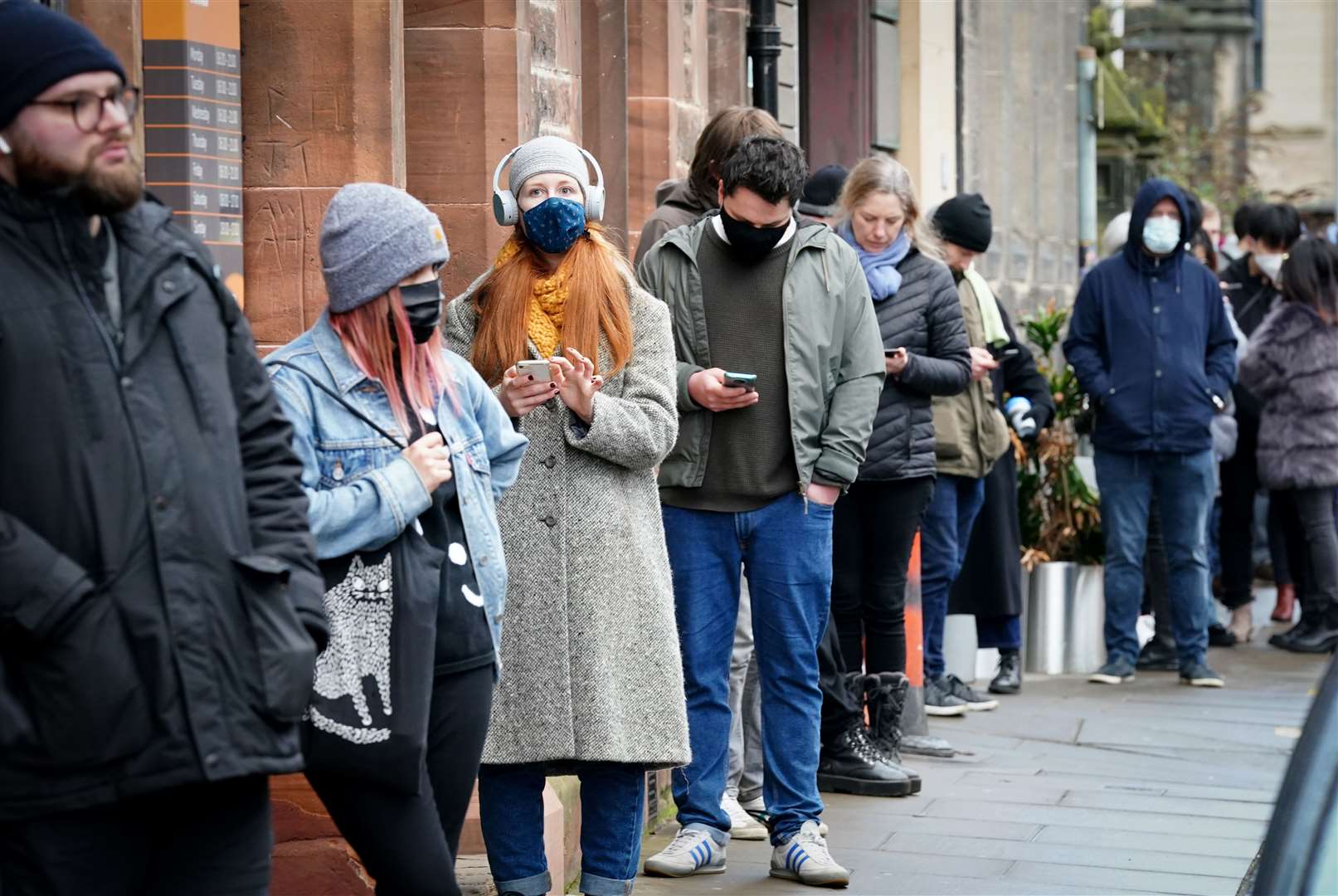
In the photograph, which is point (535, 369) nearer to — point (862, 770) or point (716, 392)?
point (716, 392)

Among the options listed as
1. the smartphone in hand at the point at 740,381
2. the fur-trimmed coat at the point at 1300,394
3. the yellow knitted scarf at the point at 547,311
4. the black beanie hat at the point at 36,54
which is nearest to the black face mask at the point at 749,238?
the smartphone in hand at the point at 740,381

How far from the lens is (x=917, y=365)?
764cm

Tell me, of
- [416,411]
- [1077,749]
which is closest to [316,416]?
[416,411]

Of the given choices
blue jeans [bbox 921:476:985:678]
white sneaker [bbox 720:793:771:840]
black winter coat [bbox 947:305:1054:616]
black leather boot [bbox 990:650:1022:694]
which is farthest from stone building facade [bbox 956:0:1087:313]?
white sneaker [bbox 720:793:771:840]

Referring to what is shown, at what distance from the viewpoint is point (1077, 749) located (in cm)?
890

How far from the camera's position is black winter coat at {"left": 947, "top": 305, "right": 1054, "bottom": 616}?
990 centimetres

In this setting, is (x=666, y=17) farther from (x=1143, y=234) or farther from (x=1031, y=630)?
(x=1031, y=630)

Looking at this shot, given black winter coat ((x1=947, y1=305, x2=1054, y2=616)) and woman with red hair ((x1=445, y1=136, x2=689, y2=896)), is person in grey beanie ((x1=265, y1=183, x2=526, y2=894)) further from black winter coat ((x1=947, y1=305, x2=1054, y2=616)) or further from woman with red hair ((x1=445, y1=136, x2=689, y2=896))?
black winter coat ((x1=947, y1=305, x2=1054, y2=616))

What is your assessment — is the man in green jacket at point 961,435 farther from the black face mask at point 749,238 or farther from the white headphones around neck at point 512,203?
the white headphones around neck at point 512,203

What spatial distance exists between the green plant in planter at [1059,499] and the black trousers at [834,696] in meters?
3.38

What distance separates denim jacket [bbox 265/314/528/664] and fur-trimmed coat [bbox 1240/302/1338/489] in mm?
7896

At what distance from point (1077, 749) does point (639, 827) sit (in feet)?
12.9

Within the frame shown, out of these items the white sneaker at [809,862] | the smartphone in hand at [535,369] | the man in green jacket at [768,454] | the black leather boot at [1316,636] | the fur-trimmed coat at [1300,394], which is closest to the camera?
the smartphone in hand at [535,369]

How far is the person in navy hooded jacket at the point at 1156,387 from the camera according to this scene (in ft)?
33.2
